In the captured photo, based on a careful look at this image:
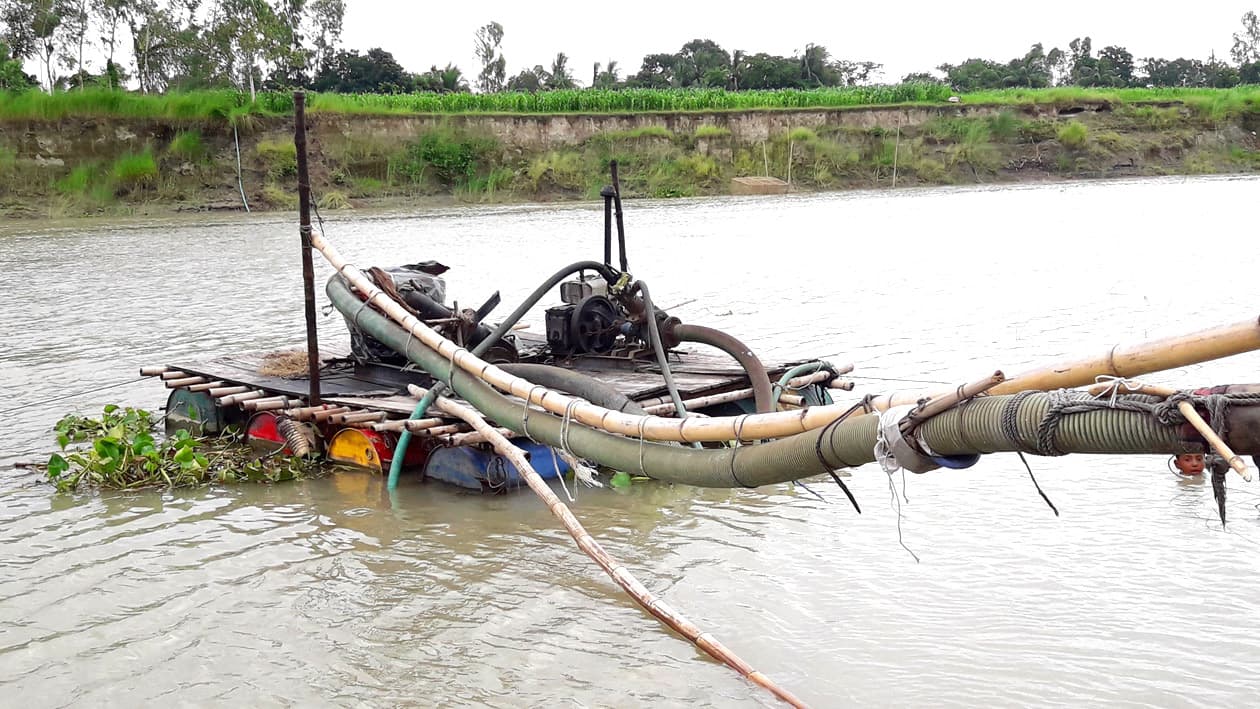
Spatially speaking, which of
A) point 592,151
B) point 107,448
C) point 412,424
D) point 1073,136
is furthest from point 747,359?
point 1073,136

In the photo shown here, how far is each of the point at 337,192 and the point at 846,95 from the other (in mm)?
23290

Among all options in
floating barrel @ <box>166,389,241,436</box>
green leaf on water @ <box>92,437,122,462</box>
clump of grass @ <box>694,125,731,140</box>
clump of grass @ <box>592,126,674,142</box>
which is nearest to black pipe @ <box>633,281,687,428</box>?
floating barrel @ <box>166,389,241,436</box>

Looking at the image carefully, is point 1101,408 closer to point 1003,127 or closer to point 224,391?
point 224,391

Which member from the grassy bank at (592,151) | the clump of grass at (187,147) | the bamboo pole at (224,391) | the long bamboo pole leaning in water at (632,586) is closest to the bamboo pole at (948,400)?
the long bamboo pole leaning in water at (632,586)

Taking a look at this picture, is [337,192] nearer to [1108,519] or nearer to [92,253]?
[92,253]

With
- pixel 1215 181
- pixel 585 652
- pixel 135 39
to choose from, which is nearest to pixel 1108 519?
pixel 585 652

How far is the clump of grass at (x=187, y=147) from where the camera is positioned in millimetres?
38625

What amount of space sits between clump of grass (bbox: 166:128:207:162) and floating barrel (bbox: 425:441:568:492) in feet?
113

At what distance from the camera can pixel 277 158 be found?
1549 inches

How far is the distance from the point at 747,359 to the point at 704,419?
9.15 ft

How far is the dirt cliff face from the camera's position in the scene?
123 feet

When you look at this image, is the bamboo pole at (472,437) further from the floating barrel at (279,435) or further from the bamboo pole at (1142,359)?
the bamboo pole at (1142,359)

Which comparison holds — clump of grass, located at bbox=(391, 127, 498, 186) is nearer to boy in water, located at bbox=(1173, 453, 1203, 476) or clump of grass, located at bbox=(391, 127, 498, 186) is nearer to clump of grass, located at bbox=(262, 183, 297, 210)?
clump of grass, located at bbox=(262, 183, 297, 210)

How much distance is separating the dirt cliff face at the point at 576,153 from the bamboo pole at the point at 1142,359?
119 ft
